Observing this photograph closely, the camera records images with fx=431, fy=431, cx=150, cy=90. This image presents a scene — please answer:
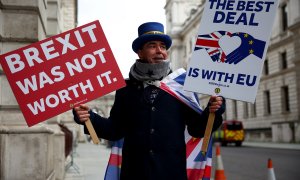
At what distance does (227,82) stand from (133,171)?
37.4 inches

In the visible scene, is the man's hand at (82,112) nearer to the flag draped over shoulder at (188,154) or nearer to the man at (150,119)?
the man at (150,119)

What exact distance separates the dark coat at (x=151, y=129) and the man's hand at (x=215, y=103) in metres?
0.06

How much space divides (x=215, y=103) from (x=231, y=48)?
1.71ft

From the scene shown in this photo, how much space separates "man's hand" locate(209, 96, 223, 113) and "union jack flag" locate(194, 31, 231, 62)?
1.32 ft

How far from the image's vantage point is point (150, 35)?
321 centimetres

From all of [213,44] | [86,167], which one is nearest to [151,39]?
[213,44]

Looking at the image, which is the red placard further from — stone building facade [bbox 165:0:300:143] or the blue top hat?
stone building facade [bbox 165:0:300:143]

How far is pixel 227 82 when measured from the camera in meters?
3.21

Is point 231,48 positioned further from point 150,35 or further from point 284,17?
point 284,17

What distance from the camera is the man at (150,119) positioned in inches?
119

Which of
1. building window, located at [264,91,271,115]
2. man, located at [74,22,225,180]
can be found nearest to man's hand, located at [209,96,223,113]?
man, located at [74,22,225,180]

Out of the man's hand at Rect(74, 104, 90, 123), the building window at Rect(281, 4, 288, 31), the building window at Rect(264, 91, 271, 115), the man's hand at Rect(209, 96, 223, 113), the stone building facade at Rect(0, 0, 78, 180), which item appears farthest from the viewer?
the building window at Rect(264, 91, 271, 115)

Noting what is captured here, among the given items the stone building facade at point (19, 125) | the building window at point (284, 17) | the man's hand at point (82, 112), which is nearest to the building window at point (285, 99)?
the building window at point (284, 17)

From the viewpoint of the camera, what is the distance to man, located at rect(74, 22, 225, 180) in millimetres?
3014
